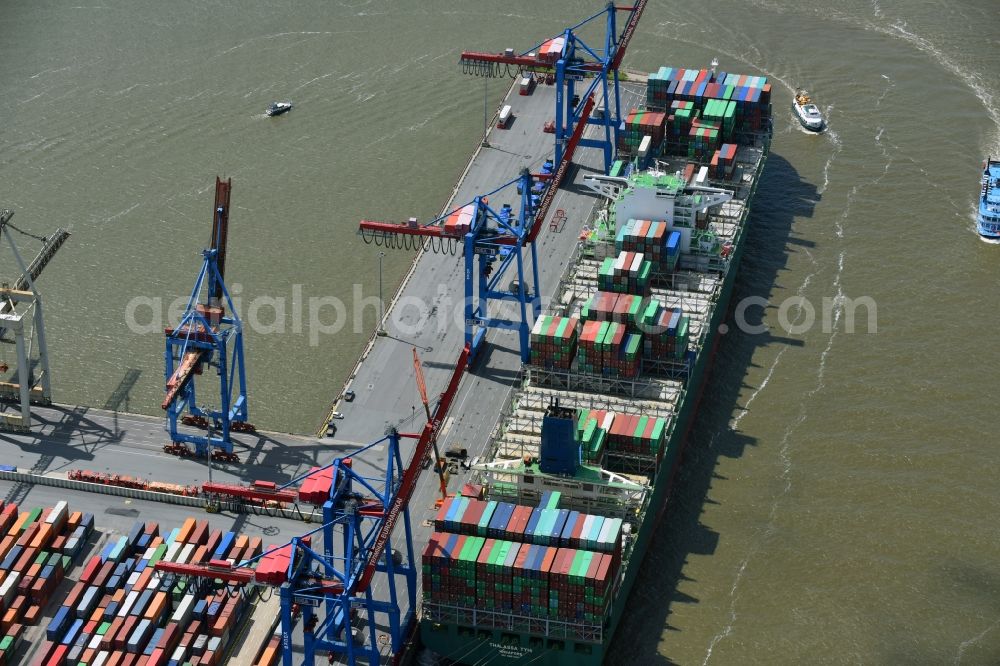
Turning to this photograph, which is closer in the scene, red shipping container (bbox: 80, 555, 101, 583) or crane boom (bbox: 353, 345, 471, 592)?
crane boom (bbox: 353, 345, 471, 592)

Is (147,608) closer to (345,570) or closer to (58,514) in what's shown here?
(58,514)

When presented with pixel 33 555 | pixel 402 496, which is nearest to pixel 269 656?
pixel 402 496

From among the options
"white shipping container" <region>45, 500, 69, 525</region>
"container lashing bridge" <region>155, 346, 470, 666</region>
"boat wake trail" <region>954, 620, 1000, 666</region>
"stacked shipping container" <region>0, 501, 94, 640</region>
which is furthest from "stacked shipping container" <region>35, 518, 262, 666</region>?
"boat wake trail" <region>954, 620, 1000, 666</region>

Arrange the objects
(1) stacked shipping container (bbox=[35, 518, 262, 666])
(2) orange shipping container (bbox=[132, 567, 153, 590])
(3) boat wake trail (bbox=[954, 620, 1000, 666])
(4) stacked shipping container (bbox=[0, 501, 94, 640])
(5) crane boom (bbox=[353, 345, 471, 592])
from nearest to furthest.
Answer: (5) crane boom (bbox=[353, 345, 471, 592])
(1) stacked shipping container (bbox=[35, 518, 262, 666])
(3) boat wake trail (bbox=[954, 620, 1000, 666])
(4) stacked shipping container (bbox=[0, 501, 94, 640])
(2) orange shipping container (bbox=[132, 567, 153, 590])

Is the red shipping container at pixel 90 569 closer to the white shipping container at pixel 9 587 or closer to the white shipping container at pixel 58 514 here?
the white shipping container at pixel 9 587

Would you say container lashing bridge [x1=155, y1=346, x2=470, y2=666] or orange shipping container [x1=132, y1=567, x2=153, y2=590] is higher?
container lashing bridge [x1=155, y1=346, x2=470, y2=666]

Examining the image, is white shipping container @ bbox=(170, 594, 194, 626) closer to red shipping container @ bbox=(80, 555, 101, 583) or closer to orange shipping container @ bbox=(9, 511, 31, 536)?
red shipping container @ bbox=(80, 555, 101, 583)

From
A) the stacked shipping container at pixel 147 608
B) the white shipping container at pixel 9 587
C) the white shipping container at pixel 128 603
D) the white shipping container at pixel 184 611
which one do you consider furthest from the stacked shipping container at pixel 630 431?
the white shipping container at pixel 9 587
